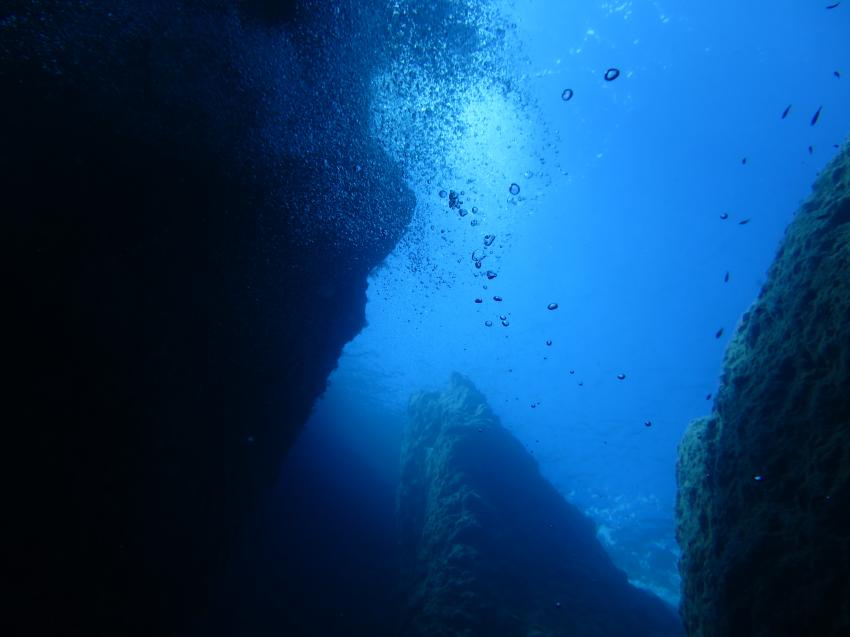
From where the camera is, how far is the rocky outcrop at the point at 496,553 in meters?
12.2

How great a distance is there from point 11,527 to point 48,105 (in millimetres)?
5684

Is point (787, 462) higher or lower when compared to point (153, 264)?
higher

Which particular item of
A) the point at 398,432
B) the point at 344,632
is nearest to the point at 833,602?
the point at 344,632

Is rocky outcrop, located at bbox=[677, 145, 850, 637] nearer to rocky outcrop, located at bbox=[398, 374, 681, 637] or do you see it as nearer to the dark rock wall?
rocky outcrop, located at bbox=[398, 374, 681, 637]

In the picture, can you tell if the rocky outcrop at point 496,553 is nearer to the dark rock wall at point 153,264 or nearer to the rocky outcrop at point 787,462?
the rocky outcrop at point 787,462

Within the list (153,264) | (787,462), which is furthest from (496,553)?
(153,264)

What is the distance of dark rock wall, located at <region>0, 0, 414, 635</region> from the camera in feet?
17.2

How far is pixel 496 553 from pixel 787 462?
34.7 feet

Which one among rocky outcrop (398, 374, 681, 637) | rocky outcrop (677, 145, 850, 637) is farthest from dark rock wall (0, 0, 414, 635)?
rocky outcrop (677, 145, 850, 637)

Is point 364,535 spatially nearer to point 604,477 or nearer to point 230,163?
point 230,163

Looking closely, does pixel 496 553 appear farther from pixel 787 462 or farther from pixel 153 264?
pixel 153 264

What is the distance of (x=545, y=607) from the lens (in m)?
13.1

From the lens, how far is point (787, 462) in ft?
19.8

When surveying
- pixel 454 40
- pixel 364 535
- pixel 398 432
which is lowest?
pixel 364 535
